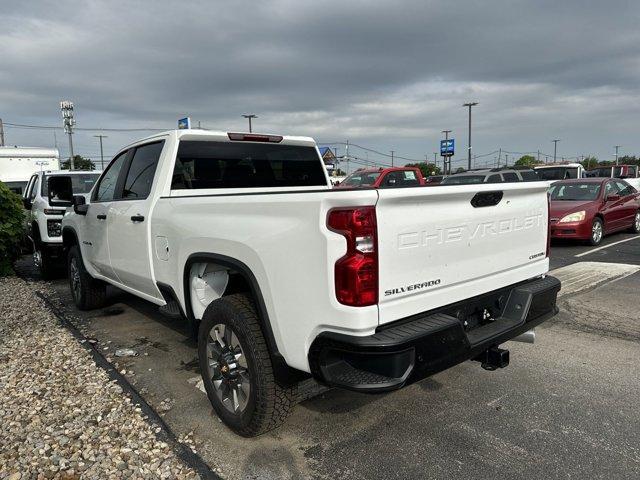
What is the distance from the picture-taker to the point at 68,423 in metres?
3.29

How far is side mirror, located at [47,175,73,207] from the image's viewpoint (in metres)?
5.53

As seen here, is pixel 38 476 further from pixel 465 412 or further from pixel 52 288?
pixel 52 288

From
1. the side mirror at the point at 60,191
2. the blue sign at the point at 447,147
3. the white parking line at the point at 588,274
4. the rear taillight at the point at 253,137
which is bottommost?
the white parking line at the point at 588,274

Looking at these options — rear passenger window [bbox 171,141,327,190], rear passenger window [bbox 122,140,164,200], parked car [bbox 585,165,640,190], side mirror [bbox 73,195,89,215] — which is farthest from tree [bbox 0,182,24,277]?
parked car [bbox 585,165,640,190]

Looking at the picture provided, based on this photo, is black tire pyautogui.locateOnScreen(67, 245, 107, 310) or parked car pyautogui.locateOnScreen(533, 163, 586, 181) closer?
black tire pyautogui.locateOnScreen(67, 245, 107, 310)

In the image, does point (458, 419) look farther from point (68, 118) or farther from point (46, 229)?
point (68, 118)

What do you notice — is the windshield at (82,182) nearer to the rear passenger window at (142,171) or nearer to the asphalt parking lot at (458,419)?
the asphalt parking lot at (458,419)

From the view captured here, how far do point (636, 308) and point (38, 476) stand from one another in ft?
19.7

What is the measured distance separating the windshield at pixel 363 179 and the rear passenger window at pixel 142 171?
1194 centimetres

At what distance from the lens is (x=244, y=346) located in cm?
282

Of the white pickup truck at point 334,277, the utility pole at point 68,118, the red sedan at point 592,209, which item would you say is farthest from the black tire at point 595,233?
the utility pole at point 68,118

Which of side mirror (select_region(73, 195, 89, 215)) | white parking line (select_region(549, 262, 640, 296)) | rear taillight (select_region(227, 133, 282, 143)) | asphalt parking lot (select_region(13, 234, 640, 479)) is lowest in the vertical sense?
asphalt parking lot (select_region(13, 234, 640, 479))

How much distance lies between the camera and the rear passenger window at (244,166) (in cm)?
415

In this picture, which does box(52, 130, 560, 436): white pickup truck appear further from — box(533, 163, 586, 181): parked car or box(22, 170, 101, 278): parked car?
box(533, 163, 586, 181): parked car
